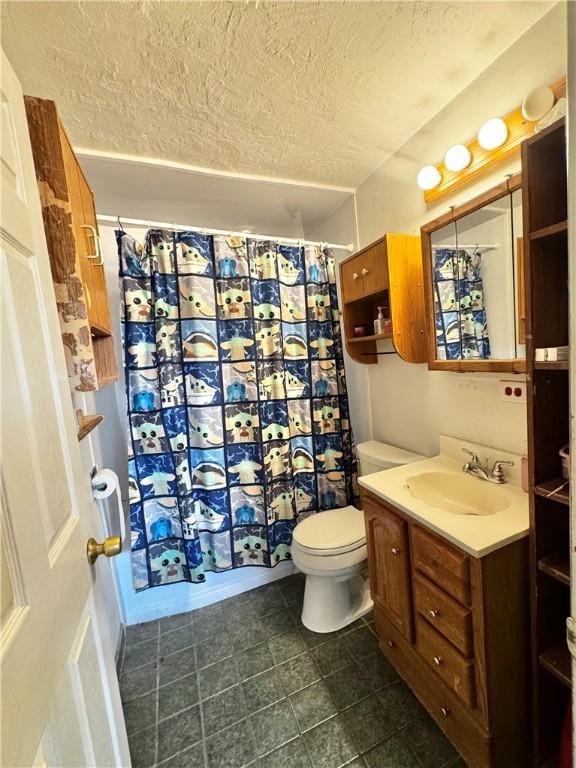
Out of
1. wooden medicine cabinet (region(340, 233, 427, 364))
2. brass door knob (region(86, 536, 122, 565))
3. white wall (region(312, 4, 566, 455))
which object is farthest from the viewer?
wooden medicine cabinet (region(340, 233, 427, 364))

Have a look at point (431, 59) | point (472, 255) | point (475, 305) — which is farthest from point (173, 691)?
point (431, 59)

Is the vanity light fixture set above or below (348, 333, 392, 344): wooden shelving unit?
above

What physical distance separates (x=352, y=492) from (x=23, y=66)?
240 cm

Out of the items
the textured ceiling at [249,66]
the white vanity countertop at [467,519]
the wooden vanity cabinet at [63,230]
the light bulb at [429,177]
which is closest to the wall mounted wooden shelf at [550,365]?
the white vanity countertop at [467,519]

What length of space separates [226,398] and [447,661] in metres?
1.38

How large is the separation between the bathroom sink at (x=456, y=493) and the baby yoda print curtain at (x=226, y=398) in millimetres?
688

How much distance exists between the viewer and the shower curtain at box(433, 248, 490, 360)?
4.27 ft

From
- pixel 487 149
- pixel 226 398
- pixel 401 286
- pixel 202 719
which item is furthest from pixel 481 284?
pixel 202 719

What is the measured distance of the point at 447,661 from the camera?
109 cm

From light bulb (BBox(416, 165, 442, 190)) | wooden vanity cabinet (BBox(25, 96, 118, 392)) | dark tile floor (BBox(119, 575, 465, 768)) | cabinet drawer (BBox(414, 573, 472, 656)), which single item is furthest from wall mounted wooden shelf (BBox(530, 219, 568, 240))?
dark tile floor (BBox(119, 575, 465, 768))

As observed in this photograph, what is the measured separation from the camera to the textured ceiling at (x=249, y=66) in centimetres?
98

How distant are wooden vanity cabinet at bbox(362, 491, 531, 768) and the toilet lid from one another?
0.39 metres

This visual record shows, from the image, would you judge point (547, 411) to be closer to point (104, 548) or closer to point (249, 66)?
point (104, 548)

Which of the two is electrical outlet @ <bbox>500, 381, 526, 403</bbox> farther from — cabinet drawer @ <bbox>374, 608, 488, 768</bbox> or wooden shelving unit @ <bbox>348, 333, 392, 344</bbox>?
cabinet drawer @ <bbox>374, 608, 488, 768</bbox>
